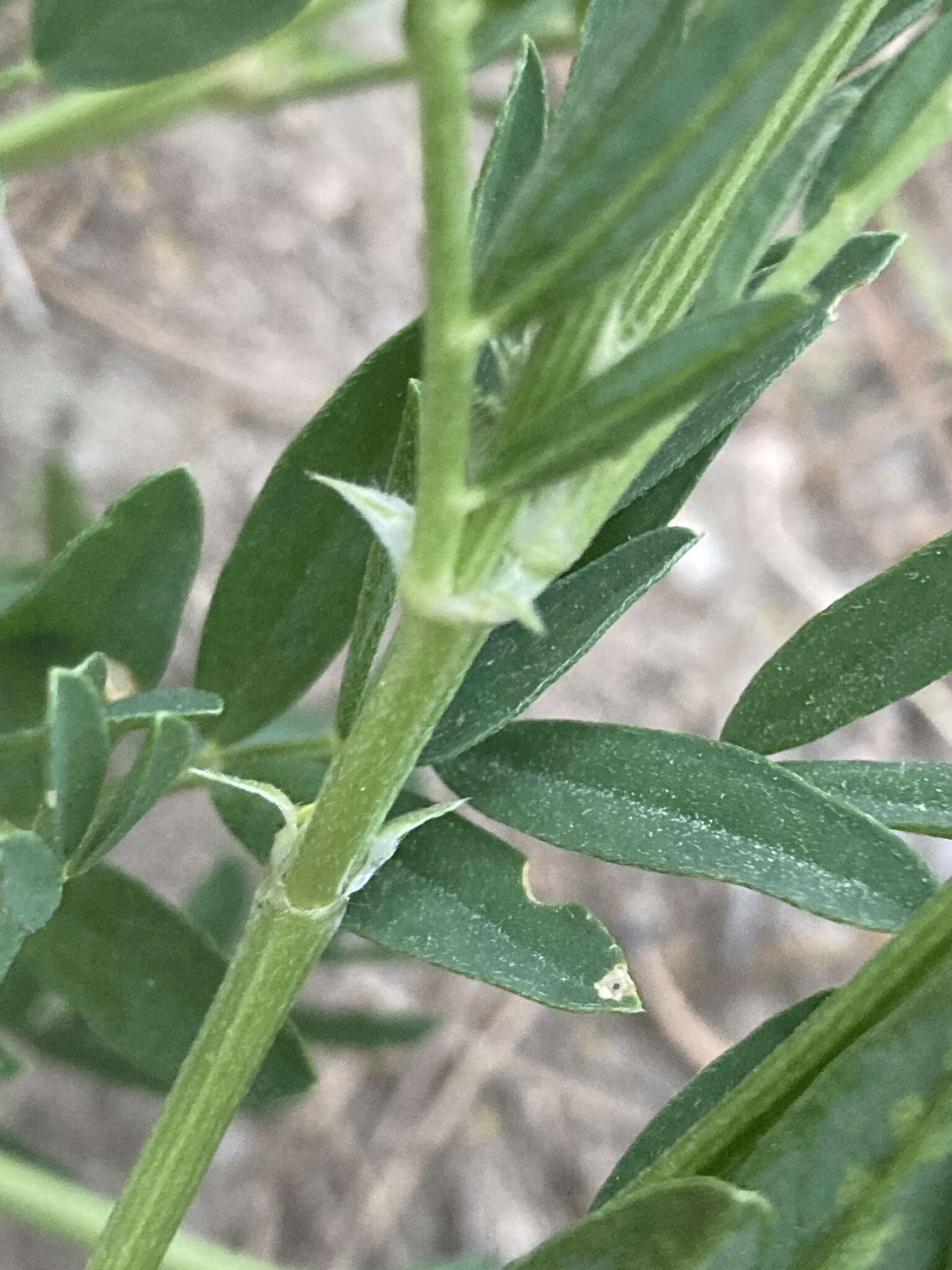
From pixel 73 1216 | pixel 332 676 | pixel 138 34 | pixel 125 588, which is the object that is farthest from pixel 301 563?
pixel 332 676

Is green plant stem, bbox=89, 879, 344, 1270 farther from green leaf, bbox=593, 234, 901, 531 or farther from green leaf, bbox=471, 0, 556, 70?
green leaf, bbox=471, 0, 556, 70

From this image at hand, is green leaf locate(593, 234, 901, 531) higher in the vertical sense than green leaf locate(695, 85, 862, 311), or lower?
higher

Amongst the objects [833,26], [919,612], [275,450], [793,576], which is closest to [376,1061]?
[275,450]

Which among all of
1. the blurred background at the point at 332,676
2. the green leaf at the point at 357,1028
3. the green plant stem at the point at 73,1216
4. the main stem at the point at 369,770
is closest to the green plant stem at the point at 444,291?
the main stem at the point at 369,770

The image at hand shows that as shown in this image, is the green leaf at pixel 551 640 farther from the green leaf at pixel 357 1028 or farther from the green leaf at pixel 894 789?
the green leaf at pixel 357 1028

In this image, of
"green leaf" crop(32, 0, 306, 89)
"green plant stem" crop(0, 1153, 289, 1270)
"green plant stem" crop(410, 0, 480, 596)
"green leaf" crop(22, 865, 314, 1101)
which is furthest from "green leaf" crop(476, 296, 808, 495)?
"green plant stem" crop(0, 1153, 289, 1270)

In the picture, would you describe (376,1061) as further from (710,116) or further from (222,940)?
(710,116)
